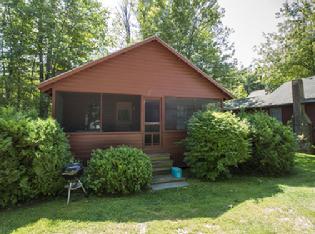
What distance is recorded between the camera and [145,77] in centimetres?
848

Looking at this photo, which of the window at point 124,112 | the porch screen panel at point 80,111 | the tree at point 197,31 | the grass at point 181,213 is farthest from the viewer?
the tree at point 197,31

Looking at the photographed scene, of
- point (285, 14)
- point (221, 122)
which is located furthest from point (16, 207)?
point (285, 14)

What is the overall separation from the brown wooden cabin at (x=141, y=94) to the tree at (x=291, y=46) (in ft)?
40.9

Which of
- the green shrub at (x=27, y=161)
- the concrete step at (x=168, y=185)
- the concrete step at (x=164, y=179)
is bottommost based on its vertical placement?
the concrete step at (x=168, y=185)

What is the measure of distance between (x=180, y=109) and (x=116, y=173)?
4601 millimetres

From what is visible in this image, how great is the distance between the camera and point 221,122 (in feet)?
23.8

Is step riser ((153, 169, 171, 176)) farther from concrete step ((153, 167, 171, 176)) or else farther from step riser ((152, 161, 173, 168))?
step riser ((152, 161, 173, 168))

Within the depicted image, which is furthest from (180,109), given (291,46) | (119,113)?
(291,46)

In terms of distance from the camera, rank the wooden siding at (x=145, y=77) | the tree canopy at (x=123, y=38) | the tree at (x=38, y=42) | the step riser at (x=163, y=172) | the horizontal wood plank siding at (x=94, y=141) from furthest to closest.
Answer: the tree canopy at (x=123, y=38) < the tree at (x=38, y=42) < the step riser at (x=163, y=172) < the wooden siding at (x=145, y=77) < the horizontal wood plank siding at (x=94, y=141)

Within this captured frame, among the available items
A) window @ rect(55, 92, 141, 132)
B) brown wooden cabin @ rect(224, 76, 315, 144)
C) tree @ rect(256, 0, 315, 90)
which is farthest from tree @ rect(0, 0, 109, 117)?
tree @ rect(256, 0, 315, 90)

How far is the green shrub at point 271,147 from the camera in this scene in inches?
297

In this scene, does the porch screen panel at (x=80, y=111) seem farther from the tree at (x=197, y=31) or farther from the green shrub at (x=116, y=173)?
the tree at (x=197, y=31)

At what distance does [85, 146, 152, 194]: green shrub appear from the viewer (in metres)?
5.62

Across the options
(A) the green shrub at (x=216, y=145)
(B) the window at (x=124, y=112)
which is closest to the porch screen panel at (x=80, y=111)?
(B) the window at (x=124, y=112)
